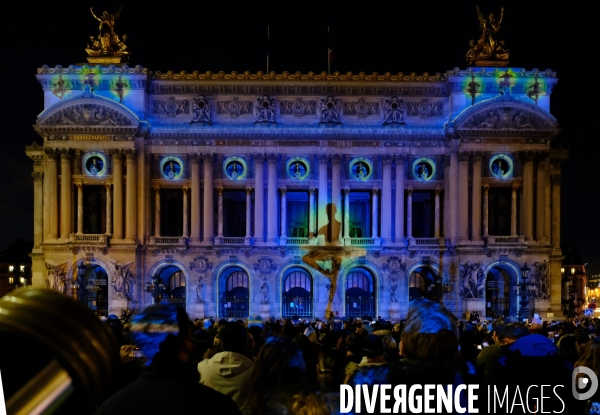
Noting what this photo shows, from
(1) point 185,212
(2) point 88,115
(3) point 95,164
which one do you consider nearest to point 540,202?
(1) point 185,212

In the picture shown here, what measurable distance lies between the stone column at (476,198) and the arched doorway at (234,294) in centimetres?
1914

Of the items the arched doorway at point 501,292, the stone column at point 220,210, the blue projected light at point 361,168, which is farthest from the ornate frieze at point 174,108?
the arched doorway at point 501,292

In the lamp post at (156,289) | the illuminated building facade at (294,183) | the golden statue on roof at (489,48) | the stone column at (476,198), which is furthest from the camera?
the golden statue on roof at (489,48)

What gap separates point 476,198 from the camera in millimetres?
59125

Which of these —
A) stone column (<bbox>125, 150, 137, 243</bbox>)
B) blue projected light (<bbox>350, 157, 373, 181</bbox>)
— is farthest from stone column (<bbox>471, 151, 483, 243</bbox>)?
stone column (<bbox>125, 150, 137, 243</bbox>)

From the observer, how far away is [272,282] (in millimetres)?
58688

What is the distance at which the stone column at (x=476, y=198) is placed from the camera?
59.1 metres

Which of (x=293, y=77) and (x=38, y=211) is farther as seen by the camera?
(x=38, y=211)

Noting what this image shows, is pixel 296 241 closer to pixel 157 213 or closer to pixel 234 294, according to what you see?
pixel 234 294

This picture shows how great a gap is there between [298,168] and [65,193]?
1891 cm

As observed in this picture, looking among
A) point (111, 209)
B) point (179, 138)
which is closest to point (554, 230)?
point (179, 138)

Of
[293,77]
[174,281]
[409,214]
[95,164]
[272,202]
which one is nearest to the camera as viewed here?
[95,164]

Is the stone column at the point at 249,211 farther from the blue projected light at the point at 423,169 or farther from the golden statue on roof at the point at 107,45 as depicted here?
the golden statue on roof at the point at 107,45

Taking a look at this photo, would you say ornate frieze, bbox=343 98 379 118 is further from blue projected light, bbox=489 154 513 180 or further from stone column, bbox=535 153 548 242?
stone column, bbox=535 153 548 242
